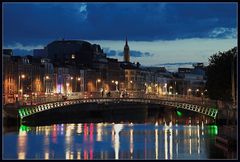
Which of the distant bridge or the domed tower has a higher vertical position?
the domed tower

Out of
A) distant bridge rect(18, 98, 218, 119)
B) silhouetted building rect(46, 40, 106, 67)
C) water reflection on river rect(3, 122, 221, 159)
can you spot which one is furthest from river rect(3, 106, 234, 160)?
silhouetted building rect(46, 40, 106, 67)

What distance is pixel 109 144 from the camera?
3791 cm

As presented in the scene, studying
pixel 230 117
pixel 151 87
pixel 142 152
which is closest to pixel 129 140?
pixel 142 152

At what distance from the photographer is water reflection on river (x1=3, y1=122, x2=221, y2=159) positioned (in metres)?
32.2

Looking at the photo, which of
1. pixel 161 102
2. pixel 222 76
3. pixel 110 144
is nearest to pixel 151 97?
pixel 161 102

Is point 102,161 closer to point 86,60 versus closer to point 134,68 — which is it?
point 86,60

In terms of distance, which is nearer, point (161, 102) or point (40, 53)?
point (161, 102)

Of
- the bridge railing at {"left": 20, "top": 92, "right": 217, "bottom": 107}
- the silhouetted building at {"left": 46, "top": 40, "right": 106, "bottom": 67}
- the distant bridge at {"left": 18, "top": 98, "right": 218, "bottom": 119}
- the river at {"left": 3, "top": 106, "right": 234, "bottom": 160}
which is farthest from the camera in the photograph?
the silhouetted building at {"left": 46, "top": 40, "right": 106, "bottom": 67}

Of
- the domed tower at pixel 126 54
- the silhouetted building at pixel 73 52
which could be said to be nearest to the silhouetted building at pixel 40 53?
the silhouetted building at pixel 73 52

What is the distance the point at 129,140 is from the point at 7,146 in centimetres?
721

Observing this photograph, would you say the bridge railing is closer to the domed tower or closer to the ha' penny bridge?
the ha' penny bridge

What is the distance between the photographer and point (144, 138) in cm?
4169

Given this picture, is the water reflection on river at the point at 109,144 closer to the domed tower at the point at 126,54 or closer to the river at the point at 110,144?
the river at the point at 110,144

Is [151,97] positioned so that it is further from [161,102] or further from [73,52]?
[73,52]
